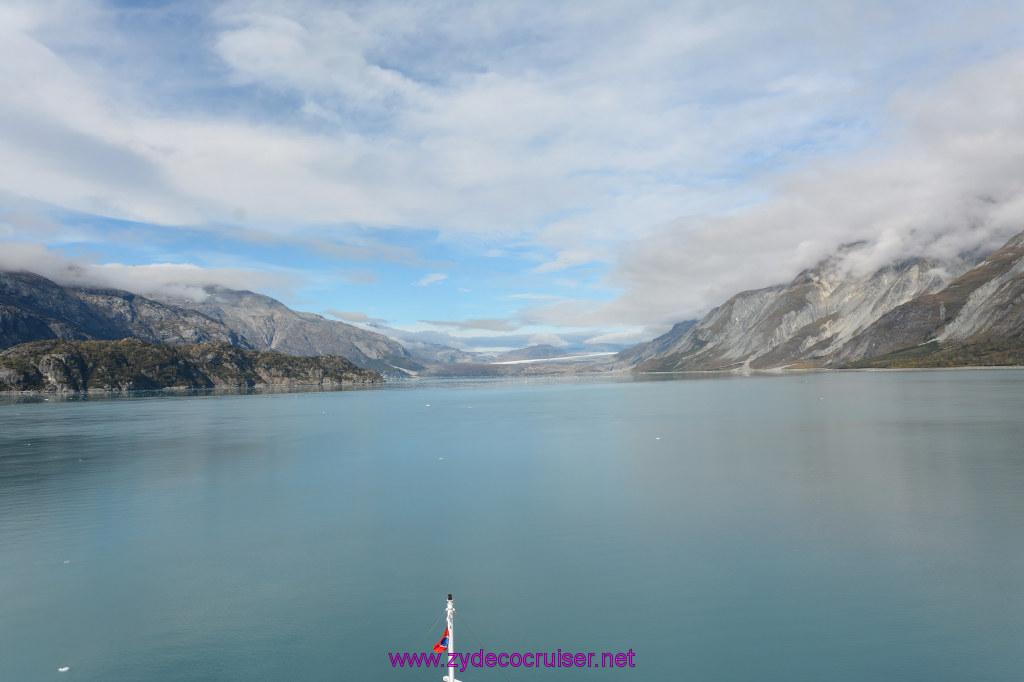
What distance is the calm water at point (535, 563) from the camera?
19766 mm

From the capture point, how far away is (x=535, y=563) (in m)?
28.6

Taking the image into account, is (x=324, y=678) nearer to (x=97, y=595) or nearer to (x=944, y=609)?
(x=97, y=595)

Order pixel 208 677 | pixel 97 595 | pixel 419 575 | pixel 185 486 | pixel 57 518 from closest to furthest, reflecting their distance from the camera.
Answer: pixel 208 677 → pixel 97 595 → pixel 419 575 → pixel 57 518 → pixel 185 486

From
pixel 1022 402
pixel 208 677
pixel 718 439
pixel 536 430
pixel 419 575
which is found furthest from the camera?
pixel 1022 402

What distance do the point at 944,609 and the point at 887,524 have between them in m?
11.9

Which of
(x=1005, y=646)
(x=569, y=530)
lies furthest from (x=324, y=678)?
(x=1005, y=646)

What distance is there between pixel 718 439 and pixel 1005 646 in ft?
174

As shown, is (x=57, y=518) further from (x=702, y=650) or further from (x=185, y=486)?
(x=702, y=650)

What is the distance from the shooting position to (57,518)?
38750mm

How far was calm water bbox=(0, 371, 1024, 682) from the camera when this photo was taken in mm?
19766

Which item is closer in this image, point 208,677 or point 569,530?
point 208,677

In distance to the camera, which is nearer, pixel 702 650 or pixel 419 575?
pixel 702 650

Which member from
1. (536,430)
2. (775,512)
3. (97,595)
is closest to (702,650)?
(775,512)

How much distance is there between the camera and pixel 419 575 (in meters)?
27.4
